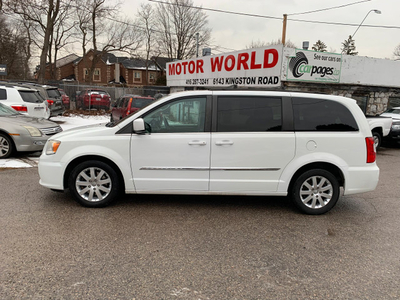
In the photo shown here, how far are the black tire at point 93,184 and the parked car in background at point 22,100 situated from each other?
7.59 meters

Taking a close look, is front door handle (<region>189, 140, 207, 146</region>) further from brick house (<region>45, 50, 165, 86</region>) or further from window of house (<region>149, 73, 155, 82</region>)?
window of house (<region>149, 73, 155, 82</region>)

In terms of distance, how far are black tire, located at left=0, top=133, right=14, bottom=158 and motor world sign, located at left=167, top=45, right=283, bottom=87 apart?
9.40 m

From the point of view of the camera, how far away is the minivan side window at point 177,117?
4.43 metres

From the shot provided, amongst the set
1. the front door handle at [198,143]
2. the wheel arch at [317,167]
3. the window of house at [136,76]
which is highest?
the window of house at [136,76]

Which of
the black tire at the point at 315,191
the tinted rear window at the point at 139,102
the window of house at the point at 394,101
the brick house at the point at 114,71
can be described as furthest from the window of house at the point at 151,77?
the black tire at the point at 315,191

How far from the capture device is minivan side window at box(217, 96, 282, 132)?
4.42 metres

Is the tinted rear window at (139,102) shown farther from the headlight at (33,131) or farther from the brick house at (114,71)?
the brick house at (114,71)

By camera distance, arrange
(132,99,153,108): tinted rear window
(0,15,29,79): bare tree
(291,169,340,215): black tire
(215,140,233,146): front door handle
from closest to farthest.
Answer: (215,140,233,146): front door handle
(291,169,340,215): black tire
(132,99,153,108): tinted rear window
(0,15,29,79): bare tree

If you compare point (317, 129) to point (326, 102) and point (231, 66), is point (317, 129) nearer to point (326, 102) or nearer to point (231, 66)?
point (326, 102)

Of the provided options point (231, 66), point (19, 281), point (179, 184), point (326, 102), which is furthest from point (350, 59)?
point (19, 281)

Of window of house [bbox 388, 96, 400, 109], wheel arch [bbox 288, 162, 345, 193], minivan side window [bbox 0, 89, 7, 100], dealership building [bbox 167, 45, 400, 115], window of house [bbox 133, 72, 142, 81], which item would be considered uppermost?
window of house [bbox 133, 72, 142, 81]

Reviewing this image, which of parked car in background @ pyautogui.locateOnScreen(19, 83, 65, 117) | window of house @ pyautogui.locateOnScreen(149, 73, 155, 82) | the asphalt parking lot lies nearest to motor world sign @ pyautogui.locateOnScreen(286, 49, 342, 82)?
the asphalt parking lot

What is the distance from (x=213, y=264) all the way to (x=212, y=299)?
0.56 metres

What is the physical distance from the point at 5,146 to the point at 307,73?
36.2 ft
